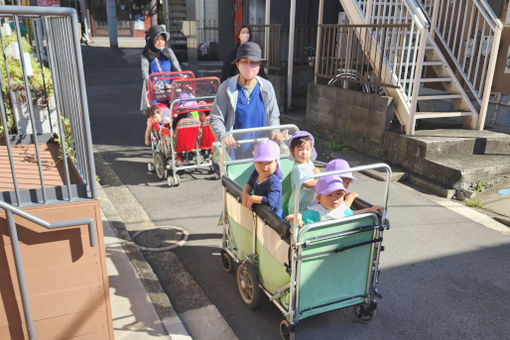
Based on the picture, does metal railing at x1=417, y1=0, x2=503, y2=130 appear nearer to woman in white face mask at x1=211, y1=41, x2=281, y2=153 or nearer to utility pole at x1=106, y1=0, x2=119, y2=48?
woman in white face mask at x1=211, y1=41, x2=281, y2=153

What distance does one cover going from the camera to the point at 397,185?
23.2 ft

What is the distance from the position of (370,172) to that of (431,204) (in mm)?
1479

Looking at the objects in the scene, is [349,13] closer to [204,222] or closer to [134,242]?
[204,222]

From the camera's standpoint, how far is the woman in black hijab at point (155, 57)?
720 centimetres

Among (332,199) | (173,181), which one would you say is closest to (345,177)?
(332,199)

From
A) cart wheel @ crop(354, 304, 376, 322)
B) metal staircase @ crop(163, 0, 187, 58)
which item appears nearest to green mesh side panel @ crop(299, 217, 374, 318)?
cart wheel @ crop(354, 304, 376, 322)

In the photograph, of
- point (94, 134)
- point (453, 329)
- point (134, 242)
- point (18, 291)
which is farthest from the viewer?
point (94, 134)

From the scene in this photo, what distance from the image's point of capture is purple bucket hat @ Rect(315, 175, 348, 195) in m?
3.25

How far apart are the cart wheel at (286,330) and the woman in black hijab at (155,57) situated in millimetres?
4979

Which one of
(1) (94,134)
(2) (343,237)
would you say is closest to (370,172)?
(2) (343,237)

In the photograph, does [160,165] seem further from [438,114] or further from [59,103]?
[438,114]

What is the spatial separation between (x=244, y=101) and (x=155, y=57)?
3.42 metres

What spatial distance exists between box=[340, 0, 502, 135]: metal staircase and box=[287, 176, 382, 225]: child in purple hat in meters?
4.66

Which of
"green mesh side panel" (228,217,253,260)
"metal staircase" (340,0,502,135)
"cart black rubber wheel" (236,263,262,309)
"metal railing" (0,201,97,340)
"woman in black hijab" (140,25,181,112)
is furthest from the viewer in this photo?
"metal staircase" (340,0,502,135)
